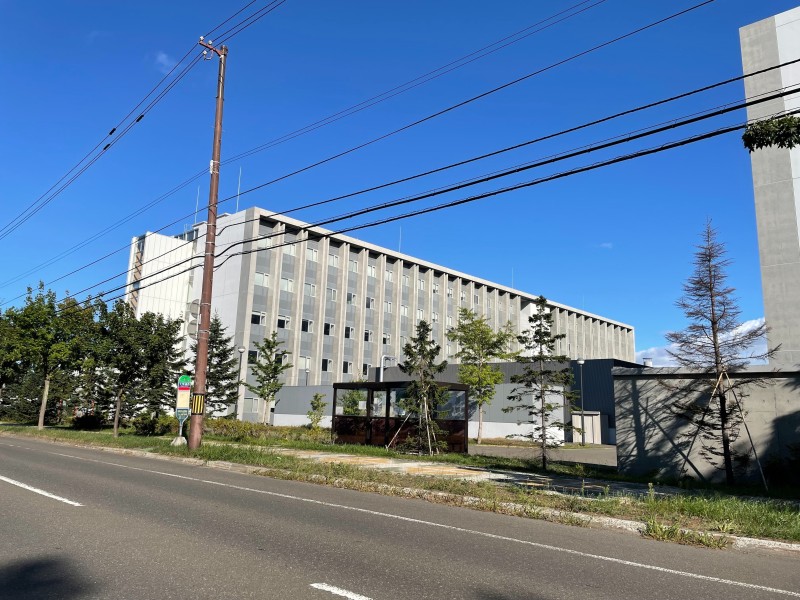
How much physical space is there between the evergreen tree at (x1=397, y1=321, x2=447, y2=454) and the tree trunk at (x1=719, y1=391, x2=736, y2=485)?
1024 cm

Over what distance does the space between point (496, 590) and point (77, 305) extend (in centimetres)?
3678

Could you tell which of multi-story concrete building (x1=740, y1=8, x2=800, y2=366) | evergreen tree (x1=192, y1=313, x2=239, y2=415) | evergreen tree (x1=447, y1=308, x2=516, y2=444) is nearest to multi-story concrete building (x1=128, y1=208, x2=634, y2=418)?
evergreen tree (x1=192, y1=313, x2=239, y2=415)

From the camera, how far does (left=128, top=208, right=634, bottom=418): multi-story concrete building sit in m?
58.0

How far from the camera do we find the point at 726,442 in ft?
47.0

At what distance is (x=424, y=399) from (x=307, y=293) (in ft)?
140

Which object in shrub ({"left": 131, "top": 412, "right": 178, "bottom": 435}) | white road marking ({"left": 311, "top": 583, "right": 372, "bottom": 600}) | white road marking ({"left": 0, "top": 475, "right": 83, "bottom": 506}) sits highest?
shrub ({"left": 131, "top": 412, "right": 178, "bottom": 435})

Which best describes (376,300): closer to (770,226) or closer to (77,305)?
(77,305)

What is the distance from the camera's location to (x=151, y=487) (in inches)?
450

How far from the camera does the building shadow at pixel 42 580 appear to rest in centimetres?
467

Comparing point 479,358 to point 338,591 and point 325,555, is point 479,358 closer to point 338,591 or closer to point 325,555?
point 325,555

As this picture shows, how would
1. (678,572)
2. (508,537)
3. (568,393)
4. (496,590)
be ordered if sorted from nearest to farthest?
(496,590) < (678,572) < (508,537) < (568,393)

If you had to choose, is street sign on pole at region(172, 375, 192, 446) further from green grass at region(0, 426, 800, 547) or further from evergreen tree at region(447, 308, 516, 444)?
evergreen tree at region(447, 308, 516, 444)

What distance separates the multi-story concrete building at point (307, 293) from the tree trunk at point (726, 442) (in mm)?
40939

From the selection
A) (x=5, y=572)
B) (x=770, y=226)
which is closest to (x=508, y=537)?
(x=5, y=572)
